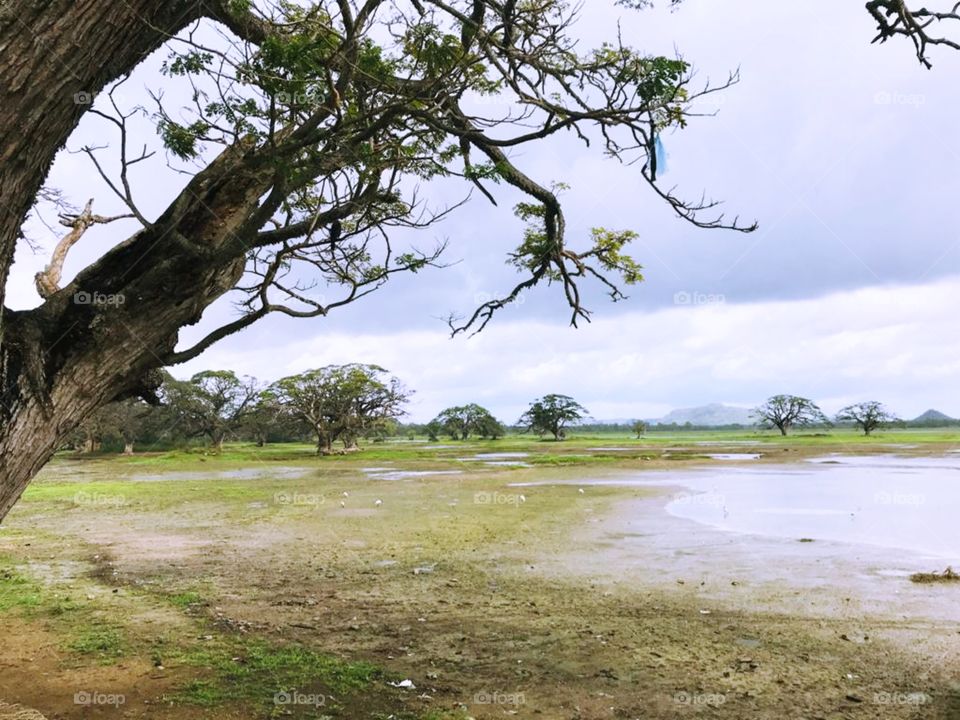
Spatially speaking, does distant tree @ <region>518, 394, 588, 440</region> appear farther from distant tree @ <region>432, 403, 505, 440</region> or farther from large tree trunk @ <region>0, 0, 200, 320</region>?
large tree trunk @ <region>0, 0, 200, 320</region>

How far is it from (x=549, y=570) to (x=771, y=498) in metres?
10.9

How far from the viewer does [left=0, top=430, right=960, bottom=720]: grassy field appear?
488 cm

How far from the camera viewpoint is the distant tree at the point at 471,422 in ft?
269

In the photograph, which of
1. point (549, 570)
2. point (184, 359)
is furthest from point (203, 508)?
point (184, 359)

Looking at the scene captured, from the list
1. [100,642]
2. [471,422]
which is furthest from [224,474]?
[471,422]

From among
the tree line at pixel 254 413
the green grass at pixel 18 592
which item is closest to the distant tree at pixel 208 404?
the tree line at pixel 254 413

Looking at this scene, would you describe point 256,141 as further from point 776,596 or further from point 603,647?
point 776,596

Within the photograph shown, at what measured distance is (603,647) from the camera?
19.8ft

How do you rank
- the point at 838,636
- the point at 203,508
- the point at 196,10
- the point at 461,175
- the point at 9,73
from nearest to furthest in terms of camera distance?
the point at 9,73 < the point at 196,10 < the point at 461,175 < the point at 838,636 < the point at 203,508

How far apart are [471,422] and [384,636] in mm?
76567

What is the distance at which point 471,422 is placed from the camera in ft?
272

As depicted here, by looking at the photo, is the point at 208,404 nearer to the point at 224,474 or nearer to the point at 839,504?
the point at 224,474

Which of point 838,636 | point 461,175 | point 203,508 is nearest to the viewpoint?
point 461,175

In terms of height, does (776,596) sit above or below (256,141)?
below
